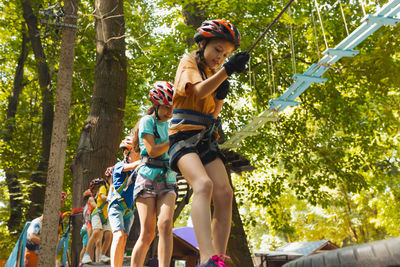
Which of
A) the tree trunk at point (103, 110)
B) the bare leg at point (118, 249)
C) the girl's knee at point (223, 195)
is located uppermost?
the tree trunk at point (103, 110)

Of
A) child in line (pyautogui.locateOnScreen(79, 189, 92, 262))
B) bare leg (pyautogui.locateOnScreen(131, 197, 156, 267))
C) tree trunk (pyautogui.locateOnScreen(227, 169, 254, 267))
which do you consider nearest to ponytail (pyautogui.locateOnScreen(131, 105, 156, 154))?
bare leg (pyautogui.locateOnScreen(131, 197, 156, 267))

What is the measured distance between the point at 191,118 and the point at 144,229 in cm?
145

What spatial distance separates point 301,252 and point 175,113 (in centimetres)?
2257

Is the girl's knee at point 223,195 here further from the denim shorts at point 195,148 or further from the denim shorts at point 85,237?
the denim shorts at point 85,237

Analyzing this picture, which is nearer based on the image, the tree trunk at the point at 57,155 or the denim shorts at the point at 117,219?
the denim shorts at the point at 117,219

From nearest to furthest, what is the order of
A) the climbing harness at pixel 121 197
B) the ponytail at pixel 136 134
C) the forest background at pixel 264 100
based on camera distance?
the ponytail at pixel 136 134, the climbing harness at pixel 121 197, the forest background at pixel 264 100

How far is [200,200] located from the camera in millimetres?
2822

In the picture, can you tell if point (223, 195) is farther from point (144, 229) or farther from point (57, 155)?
point (57, 155)

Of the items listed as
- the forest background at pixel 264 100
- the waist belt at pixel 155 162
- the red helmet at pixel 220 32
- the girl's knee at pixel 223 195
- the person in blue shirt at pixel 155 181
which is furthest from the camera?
the forest background at pixel 264 100

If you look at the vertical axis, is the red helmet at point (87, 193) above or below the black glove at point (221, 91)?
above

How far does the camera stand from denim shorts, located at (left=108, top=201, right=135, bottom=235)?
4.88 metres

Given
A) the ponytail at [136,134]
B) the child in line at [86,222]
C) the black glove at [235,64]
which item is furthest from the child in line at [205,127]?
the child in line at [86,222]

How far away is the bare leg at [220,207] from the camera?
305 cm

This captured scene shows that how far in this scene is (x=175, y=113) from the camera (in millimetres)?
3223
